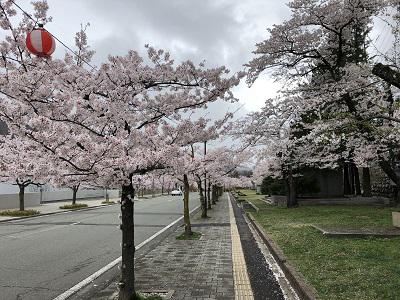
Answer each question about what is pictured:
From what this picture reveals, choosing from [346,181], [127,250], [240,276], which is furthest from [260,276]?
[346,181]

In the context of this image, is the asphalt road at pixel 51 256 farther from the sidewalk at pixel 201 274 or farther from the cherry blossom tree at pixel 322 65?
the cherry blossom tree at pixel 322 65

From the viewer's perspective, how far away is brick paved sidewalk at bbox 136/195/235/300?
7.34 meters

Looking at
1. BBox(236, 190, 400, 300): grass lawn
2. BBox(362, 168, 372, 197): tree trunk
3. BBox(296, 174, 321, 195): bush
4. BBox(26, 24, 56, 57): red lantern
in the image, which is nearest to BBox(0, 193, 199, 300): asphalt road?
BBox(26, 24, 56, 57): red lantern

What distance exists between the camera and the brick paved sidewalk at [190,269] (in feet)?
24.1

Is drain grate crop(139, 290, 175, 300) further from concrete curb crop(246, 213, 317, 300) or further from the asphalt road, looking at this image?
concrete curb crop(246, 213, 317, 300)

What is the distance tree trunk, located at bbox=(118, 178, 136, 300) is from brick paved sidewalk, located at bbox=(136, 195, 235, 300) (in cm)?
85

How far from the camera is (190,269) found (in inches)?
360

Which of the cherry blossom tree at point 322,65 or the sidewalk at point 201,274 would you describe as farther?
the cherry blossom tree at point 322,65

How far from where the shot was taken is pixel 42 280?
27.9 ft

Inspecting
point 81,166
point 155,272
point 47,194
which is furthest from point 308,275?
point 47,194

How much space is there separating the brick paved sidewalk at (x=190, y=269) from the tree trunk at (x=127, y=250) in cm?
85

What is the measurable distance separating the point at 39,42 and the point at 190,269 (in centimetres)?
565

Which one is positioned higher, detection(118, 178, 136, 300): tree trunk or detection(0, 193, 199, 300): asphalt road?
detection(118, 178, 136, 300): tree trunk

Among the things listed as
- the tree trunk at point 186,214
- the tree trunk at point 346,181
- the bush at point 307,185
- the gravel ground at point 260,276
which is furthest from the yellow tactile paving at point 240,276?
the tree trunk at point 346,181
